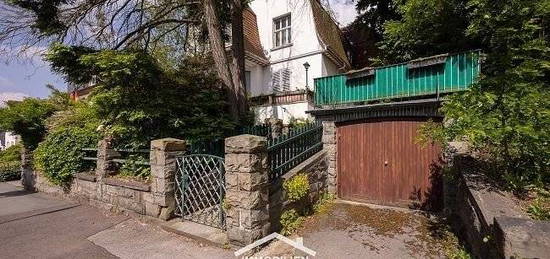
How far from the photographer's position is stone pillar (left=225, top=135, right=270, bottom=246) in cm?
486

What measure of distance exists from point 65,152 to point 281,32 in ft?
40.3

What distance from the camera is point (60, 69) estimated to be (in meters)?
7.46

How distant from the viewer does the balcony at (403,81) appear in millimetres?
6582

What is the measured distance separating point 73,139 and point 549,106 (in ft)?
35.9

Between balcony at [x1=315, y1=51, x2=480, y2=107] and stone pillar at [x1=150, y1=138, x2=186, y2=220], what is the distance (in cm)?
436

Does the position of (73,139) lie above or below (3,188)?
above

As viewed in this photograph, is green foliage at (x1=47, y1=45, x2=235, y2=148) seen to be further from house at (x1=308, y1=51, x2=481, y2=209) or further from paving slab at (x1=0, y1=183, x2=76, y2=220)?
house at (x1=308, y1=51, x2=481, y2=209)

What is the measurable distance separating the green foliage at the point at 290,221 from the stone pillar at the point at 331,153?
6.93 feet

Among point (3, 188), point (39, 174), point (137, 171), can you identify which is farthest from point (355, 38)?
point (3, 188)

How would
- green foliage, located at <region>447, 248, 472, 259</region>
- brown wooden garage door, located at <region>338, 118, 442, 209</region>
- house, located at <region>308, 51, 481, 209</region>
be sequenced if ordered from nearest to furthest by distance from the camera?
green foliage, located at <region>447, 248, 472, 259</region>
house, located at <region>308, 51, 481, 209</region>
brown wooden garage door, located at <region>338, 118, 442, 209</region>

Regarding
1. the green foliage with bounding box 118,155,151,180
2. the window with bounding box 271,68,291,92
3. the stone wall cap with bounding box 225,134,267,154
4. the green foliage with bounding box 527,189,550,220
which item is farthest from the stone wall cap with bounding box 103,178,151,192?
the window with bounding box 271,68,291,92

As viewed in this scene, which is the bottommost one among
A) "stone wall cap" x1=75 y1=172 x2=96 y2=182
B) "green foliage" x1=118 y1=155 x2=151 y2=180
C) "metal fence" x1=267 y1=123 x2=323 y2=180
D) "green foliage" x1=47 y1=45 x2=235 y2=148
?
"stone wall cap" x1=75 y1=172 x2=96 y2=182

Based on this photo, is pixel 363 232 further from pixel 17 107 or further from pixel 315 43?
pixel 17 107

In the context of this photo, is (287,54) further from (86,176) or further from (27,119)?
(27,119)
